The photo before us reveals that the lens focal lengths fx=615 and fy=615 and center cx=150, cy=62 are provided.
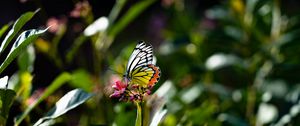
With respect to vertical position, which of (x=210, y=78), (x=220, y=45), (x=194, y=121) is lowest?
(x=194, y=121)

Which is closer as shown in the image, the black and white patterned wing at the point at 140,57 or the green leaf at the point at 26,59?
the black and white patterned wing at the point at 140,57

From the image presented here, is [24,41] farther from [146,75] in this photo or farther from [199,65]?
[199,65]

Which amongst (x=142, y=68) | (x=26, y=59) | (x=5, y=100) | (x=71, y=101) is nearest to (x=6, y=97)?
(x=5, y=100)

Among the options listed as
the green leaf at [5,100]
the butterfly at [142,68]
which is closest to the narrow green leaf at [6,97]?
the green leaf at [5,100]

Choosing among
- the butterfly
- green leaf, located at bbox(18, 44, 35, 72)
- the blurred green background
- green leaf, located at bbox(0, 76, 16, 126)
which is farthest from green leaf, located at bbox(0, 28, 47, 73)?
green leaf, located at bbox(18, 44, 35, 72)

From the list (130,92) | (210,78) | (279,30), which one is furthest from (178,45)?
(130,92)

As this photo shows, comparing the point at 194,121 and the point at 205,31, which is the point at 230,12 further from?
the point at 194,121

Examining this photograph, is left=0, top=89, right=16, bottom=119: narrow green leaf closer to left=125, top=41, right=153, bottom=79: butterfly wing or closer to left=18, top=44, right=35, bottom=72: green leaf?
left=125, top=41, right=153, bottom=79: butterfly wing

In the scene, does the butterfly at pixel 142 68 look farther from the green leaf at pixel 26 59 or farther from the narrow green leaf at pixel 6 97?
the green leaf at pixel 26 59
